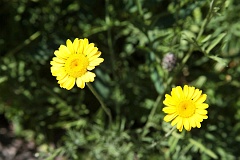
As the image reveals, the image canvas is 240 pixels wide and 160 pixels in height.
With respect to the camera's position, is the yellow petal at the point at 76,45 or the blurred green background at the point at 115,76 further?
the blurred green background at the point at 115,76

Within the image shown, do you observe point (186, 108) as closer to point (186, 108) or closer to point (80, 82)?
point (186, 108)

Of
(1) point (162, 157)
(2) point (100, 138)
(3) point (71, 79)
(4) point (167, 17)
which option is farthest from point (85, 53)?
(1) point (162, 157)

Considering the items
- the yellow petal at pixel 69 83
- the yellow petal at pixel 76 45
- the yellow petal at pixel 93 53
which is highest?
the yellow petal at pixel 76 45

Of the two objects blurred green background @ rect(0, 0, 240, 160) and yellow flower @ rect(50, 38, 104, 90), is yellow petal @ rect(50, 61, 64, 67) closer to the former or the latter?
yellow flower @ rect(50, 38, 104, 90)

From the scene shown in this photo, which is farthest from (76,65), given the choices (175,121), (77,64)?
(175,121)

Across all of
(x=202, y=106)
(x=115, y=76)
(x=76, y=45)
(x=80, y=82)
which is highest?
(x=115, y=76)

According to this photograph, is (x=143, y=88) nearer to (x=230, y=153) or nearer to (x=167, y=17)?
(x=167, y=17)

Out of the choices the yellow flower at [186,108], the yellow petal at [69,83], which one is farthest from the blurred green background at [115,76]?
the yellow petal at [69,83]

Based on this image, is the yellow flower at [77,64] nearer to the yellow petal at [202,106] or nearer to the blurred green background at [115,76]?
the yellow petal at [202,106]

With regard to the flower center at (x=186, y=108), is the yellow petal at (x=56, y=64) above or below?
above
